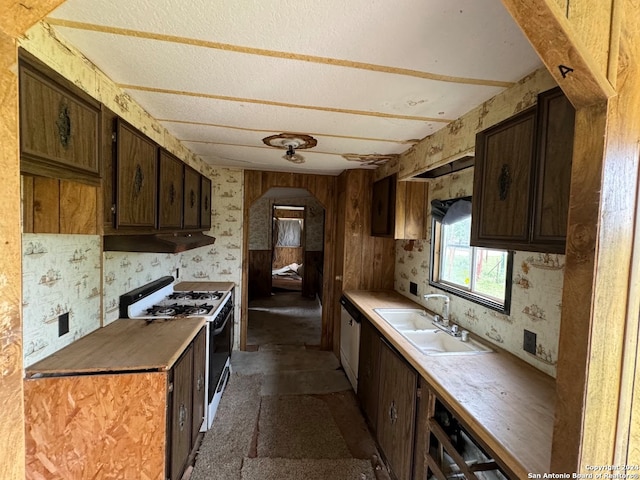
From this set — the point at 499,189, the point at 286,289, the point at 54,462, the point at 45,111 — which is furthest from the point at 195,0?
the point at 286,289

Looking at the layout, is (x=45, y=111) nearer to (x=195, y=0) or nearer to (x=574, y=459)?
(x=195, y=0)

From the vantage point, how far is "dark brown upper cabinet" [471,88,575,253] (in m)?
1.03

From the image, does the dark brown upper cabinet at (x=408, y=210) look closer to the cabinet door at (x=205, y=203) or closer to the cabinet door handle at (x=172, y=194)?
the cabinet door handle at (x=172, y=194)

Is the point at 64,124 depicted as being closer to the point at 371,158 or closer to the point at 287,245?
the point at 371,158

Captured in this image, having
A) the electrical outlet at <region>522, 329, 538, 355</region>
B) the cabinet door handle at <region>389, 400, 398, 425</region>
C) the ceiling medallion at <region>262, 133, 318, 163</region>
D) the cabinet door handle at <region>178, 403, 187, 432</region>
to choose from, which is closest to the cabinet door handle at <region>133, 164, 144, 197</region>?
the ceiling medallion at <region>262, 133, 318, 163</region>

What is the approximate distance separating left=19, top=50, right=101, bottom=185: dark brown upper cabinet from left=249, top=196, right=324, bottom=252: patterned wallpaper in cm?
519

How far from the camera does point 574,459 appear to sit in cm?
71

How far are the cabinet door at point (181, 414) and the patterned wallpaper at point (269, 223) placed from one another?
4827 mm

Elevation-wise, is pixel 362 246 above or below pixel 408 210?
below

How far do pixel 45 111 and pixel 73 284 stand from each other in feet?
2.99

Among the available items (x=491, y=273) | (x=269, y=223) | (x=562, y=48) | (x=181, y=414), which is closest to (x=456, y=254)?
(x=491, y=273)

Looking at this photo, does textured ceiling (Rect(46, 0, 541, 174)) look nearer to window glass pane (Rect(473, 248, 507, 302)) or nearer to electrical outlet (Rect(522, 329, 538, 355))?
window glass pane (Rect(473, 248, 507, 302))

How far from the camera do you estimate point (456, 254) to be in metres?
2.35

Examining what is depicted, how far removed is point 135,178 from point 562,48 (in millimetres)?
1927
